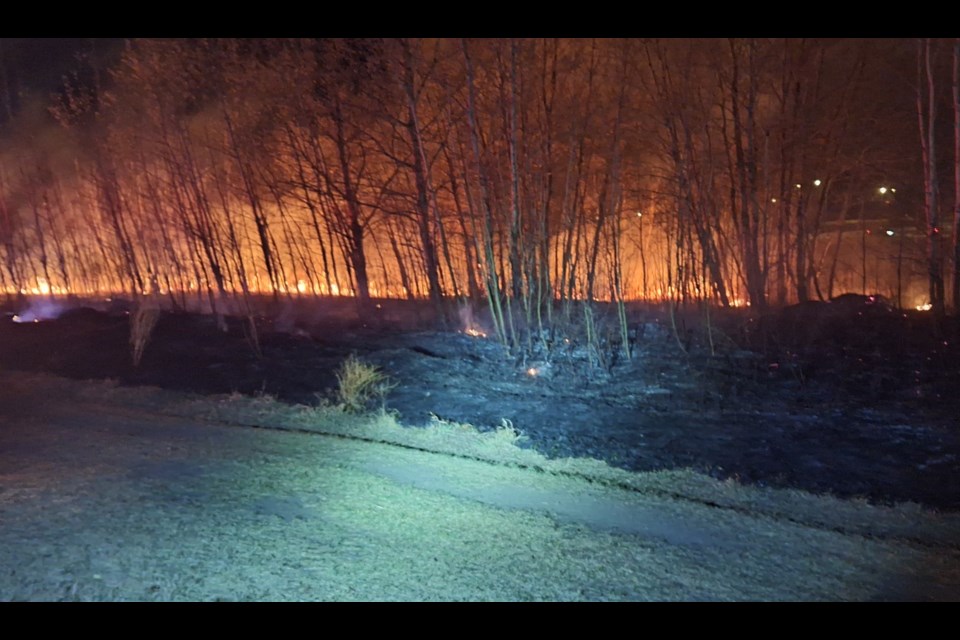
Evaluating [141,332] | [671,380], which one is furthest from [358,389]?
[141,332]

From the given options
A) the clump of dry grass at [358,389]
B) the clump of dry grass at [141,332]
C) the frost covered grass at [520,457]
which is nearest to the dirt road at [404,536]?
the frost covered grass at [520,457]

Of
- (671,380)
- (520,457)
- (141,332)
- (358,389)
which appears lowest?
(520,457)

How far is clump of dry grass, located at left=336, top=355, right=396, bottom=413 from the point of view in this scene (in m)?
10.2

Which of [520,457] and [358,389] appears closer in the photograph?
[520,457]

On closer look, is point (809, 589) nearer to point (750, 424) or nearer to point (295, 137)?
point (750, 424)

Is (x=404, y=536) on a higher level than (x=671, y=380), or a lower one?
lower

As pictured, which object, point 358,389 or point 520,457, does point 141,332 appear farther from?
point 520,457

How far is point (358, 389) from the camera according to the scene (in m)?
10.5

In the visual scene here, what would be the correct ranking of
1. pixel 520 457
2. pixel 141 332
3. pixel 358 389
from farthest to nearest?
pixel 141 332 → pixel 358 389 → pixel 520 457

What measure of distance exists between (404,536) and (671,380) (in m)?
6.39

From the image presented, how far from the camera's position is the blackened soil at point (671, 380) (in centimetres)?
780

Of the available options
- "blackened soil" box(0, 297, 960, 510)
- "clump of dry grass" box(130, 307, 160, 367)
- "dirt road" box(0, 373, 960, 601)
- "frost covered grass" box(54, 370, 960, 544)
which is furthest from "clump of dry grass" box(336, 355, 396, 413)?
"clump of dry grass" box(130, 307, 160, 367)

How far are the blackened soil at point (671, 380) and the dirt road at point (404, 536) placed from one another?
1.12 metres

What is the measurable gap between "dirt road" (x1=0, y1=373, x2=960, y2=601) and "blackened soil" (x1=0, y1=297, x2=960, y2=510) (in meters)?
1.12
